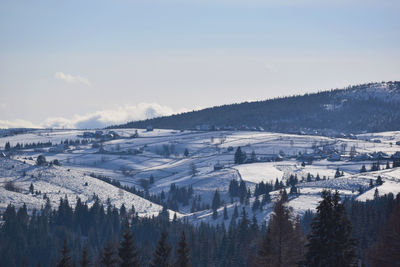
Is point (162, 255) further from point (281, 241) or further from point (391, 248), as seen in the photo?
point (391, 248)

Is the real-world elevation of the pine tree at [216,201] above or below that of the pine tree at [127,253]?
below

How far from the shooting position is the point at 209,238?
413 feet

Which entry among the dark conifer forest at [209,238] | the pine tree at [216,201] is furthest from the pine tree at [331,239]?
the pine tree at [216,201]

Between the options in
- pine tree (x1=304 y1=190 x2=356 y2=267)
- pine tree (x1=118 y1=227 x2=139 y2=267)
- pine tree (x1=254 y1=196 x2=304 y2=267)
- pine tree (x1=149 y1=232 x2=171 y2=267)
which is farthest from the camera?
pine tree (x1=149 y1=232 x2=171 y2=267)

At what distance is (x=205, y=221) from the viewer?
165875 millimetres

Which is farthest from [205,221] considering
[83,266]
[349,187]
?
[83,266]

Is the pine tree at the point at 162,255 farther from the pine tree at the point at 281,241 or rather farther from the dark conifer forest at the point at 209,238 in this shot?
the pine tree at the point at 281,241

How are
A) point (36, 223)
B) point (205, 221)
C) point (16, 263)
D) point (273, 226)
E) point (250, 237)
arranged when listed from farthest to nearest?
point (205, 221), point (36, 223), point (16, 263), point (250, 237), point (273, 226)

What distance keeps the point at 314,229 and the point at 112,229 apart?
405 ft

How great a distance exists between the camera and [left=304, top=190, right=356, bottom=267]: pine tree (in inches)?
1528

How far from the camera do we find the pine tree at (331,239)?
3881 cm

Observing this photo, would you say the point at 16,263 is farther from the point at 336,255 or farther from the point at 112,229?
the point at 336,255

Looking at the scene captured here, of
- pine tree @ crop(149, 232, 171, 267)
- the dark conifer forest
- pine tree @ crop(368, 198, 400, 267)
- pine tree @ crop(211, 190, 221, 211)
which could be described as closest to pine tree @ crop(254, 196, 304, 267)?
the dark conifer forest

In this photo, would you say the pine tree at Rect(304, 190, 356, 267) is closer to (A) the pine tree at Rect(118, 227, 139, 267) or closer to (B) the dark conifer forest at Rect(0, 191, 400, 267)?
(B) the dark conifer forest at Rect(0, 191, 400, 267)
